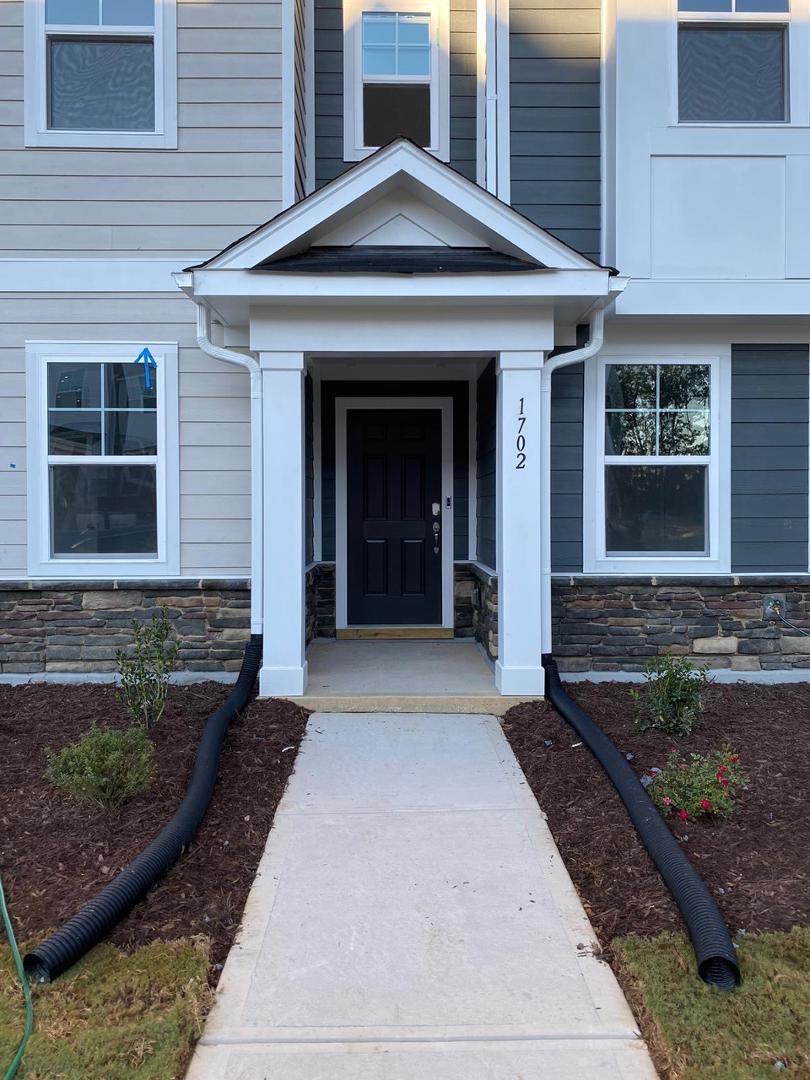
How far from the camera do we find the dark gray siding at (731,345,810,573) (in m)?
6.04

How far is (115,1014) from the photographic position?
2.31m

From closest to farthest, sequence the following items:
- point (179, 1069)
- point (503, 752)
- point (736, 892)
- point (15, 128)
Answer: point (179, 1069)
point (736, 892)
point (503, 752)
point (15, 128)

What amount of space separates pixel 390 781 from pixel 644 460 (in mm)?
3270

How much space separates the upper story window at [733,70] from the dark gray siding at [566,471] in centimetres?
215

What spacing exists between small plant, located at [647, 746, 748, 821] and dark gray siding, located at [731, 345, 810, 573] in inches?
109

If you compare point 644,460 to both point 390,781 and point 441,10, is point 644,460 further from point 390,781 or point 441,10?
point 441,10

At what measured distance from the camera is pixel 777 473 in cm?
605

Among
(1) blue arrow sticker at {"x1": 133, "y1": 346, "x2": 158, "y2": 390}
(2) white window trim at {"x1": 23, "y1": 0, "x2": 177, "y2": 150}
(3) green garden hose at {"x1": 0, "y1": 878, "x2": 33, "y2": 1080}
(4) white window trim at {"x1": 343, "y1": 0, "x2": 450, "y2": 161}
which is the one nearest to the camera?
(3) green garden hose at {"x1": 0, "y1": 878, "x2": 33, "y2": 1080}

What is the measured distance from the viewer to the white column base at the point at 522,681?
5.19 m

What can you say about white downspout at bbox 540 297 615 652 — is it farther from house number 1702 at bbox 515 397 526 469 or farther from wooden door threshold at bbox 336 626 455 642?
wooden door threshold at bbox 336 626 455 642

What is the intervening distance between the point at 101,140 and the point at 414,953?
5.70 m

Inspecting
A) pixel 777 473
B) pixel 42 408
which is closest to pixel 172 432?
pixel 42 408

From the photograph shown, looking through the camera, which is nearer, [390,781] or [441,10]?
[390,781]

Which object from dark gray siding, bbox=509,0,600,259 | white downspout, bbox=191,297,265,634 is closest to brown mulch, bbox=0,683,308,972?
white downspout, bbox=191,297,265,634
